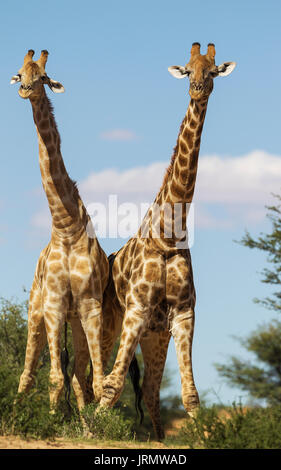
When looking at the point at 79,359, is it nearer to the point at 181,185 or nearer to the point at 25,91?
the point at 181,185

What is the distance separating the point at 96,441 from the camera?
1029 cm

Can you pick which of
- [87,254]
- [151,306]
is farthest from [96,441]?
[87,254]

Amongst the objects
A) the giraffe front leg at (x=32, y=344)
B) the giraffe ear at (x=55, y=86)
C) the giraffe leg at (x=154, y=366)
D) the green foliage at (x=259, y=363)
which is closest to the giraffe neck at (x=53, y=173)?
the giraffe ear at (x=55, y=86)

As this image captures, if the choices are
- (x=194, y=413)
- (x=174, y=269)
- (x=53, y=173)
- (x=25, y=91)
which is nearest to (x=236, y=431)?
(x=194, y=413)

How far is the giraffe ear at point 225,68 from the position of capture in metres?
11.7

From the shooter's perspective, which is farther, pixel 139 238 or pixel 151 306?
pixel 139 238

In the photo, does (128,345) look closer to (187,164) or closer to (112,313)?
(112,313)

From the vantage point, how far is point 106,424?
35.9ft

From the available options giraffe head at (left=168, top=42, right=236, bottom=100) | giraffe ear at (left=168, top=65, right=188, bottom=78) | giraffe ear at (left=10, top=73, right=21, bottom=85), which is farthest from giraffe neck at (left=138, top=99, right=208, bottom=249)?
giraffe ear at (left=10, top=73, right=21, bottom=85)

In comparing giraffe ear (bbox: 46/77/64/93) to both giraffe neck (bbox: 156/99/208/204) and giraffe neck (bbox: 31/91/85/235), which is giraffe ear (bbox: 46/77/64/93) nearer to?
giraffe neck (bbox: 31/91/85/235)

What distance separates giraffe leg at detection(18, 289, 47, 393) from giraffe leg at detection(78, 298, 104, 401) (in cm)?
144

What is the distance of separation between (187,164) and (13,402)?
4.43 metres

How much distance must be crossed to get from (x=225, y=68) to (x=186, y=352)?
4.48 meters

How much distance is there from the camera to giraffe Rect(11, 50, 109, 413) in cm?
1200
